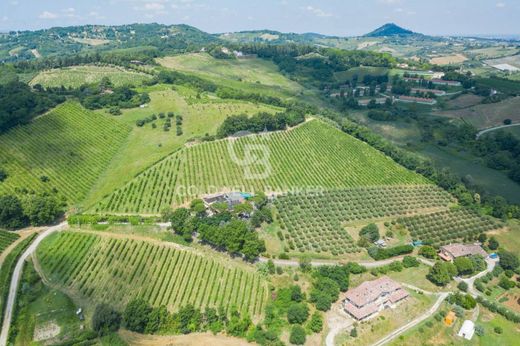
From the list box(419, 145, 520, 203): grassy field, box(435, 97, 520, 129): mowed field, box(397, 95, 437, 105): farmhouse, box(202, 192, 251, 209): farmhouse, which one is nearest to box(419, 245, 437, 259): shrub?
box(202, 192, 251, 209): farmhouse

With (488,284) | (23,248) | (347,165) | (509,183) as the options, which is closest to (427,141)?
(509,183)

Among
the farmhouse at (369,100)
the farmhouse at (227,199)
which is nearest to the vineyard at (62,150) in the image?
the farmhouse at (227,199)

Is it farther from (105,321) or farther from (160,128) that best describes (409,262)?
(160,128)

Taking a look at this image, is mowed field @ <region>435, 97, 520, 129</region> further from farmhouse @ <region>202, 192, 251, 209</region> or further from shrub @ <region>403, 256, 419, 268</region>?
farmhouse @ <region>202, 192, 251, 209</region>

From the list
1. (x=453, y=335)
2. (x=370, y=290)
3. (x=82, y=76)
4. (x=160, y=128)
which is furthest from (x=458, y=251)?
(x=82, y=76)

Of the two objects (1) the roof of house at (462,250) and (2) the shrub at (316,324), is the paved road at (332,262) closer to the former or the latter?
(1) the roof of house at (462,250)
